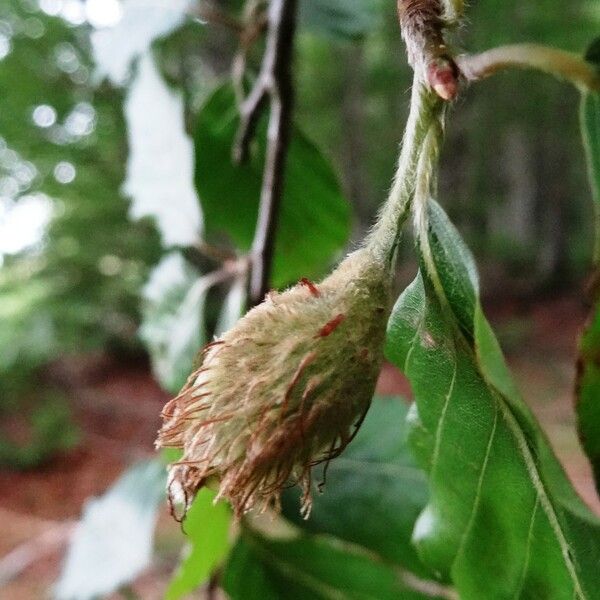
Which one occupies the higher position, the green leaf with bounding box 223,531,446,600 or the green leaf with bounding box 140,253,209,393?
the green leaf with bounding box 140,253,209,393

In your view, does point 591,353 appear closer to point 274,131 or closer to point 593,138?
point 593,138

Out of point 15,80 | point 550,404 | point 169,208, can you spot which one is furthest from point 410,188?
point 15,80

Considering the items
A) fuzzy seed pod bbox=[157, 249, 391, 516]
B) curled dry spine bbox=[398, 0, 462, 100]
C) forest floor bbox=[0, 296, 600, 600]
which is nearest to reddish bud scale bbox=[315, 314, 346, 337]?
fuzzy seed pod bbox=[157, 249, 391, 516]

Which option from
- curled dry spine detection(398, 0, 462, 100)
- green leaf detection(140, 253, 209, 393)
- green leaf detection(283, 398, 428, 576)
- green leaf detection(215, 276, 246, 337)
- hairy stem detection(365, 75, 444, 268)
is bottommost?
green leaf detection(283, 398, 428, 576)

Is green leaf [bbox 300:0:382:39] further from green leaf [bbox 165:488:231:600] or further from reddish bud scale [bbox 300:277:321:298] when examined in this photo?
reddish bud scale [bbox 300:277:321:298]

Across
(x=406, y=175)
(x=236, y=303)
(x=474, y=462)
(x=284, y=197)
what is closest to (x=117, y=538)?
(x=236, y=303)

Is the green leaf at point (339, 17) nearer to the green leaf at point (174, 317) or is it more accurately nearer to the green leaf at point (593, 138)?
the green leaf at point (174, 317)

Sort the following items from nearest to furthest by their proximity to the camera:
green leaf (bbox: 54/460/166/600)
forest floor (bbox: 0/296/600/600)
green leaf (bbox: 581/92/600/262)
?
green leaf (bbox: 581/92/600/262), green leaf (bbox: 54/460/166/600), forest floor (bbox: 0/296/600/600)
